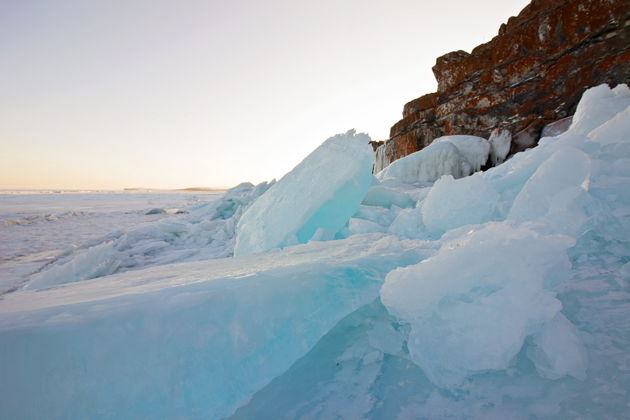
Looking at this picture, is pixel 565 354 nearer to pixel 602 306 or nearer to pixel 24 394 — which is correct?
pixel 602 306

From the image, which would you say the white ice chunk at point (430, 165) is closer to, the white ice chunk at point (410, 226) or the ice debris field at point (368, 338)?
the white ice chunk at point (410, 226)

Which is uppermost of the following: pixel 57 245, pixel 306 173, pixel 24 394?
pixel 306 173

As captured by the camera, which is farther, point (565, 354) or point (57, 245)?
point (57, 245)

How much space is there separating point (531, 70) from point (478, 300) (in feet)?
35.4

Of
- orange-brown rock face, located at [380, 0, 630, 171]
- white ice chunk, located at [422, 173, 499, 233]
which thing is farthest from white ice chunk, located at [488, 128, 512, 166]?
white ice chunk, located at [422, 173, 499, 233]

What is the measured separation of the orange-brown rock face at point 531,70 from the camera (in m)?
7.37

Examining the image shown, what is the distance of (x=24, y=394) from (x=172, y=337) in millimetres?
427

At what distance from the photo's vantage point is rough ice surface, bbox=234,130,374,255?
10.8ft

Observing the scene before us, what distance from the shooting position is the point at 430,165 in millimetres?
8188

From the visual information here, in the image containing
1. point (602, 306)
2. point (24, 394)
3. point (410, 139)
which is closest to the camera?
point (24, 394)

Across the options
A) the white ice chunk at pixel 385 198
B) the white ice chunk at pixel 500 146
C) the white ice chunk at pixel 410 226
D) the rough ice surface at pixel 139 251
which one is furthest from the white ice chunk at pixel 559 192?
the white ice chunk at pixel 500 146

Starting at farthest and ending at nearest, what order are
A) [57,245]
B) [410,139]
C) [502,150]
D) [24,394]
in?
[410,139]
[502,150]
[57,245]
[24,394]

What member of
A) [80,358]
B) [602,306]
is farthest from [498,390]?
[80,358]

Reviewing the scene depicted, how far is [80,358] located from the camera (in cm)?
100
